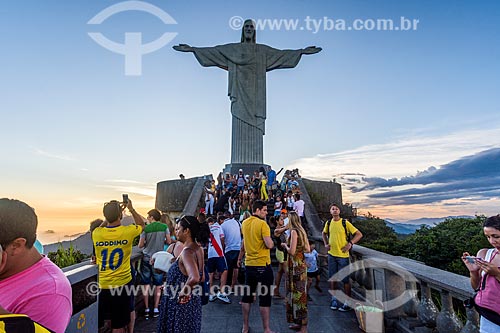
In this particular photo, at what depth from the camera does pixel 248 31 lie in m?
19.6

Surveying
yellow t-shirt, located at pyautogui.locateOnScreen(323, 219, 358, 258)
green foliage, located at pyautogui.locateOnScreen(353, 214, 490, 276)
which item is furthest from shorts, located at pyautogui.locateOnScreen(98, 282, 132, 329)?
green foliage, located at pyautogui.locateOnScreen(353, 214, 490, 276)

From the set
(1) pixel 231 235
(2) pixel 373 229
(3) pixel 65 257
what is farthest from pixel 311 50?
(3) pixel 65 257

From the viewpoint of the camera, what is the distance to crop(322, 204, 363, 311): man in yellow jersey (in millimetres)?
5604

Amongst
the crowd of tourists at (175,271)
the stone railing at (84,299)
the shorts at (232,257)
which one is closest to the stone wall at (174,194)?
the crowd of tourists at (175,271)

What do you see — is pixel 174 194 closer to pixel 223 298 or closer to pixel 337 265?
pixel 223 298

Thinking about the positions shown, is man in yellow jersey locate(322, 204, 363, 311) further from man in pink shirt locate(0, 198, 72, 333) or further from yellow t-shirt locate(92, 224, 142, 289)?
man in pink shirt locate(0, 198, 72, 333)

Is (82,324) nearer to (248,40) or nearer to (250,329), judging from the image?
(250,329)

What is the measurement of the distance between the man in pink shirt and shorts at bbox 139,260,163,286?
155 inches

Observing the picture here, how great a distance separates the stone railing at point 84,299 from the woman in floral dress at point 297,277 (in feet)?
7.69

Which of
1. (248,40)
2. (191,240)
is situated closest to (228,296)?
(191,240)

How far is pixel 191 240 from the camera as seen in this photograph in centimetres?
321

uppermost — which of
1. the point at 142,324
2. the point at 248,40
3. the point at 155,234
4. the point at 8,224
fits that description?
the point at 248,40

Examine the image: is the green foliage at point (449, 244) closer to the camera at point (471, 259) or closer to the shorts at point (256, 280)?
the shorts at point (256, 280)

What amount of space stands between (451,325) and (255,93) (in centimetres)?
1658
